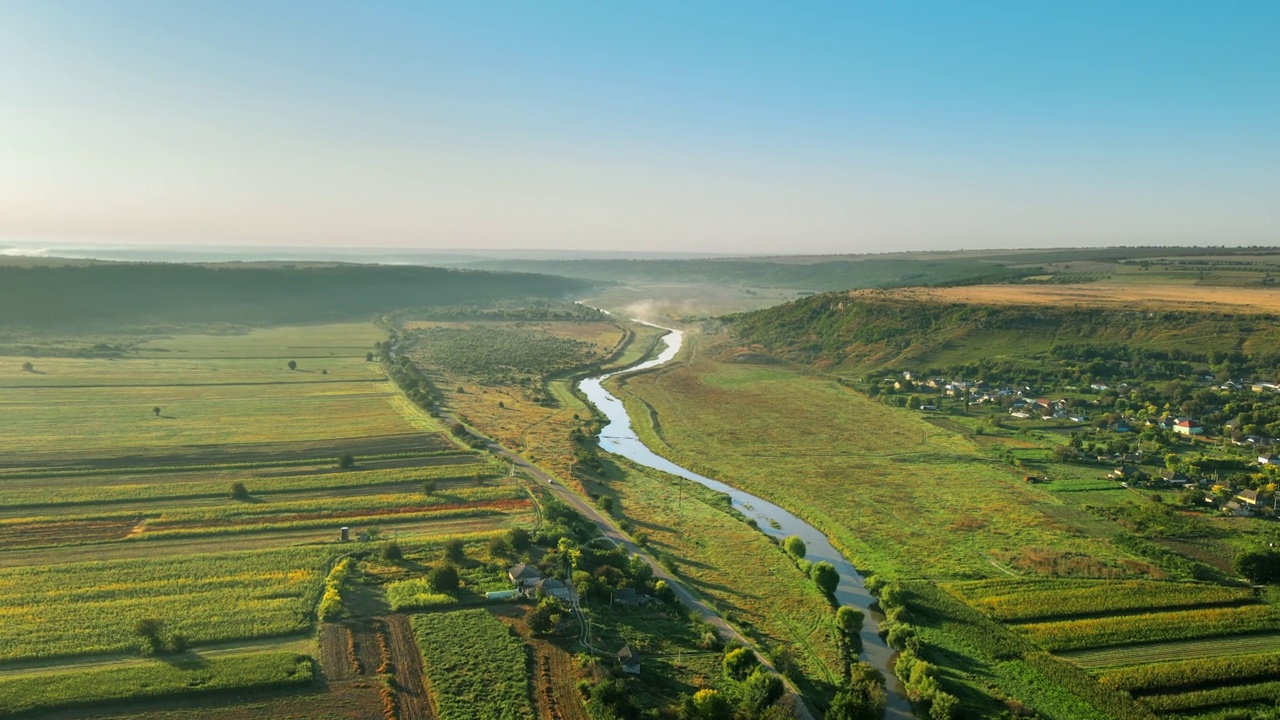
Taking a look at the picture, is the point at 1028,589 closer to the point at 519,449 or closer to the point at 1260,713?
the point at 1260,713

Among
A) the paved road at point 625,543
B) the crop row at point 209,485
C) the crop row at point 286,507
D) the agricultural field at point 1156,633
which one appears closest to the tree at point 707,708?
the paved road at point 625,543

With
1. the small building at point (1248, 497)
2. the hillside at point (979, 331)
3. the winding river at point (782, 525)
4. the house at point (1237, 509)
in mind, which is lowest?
the winding river at point (782, 525)

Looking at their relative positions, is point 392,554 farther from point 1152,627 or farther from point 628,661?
point 1152,627

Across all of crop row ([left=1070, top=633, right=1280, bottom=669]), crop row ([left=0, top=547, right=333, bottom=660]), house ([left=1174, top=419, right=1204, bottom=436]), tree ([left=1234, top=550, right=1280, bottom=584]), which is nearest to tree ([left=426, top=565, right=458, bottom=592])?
crop row ([left=0, top=547, right=333, bottom=660])

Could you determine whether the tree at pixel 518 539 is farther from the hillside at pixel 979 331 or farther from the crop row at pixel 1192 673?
the hillside at pixel 979 331

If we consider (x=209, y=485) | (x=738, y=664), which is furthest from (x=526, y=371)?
(x=738, y=664)

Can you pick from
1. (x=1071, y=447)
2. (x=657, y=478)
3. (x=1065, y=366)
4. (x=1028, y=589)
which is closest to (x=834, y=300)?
(x=1065, y=366)
